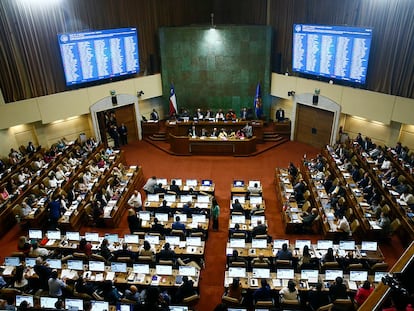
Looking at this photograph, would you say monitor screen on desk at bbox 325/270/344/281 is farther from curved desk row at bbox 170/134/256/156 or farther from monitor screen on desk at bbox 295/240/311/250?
curved desk row at bbox 170/134/256/156

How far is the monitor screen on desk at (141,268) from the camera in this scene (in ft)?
30.0

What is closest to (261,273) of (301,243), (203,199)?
(301,243)

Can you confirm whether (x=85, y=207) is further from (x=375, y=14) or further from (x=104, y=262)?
(x=375, y=14)

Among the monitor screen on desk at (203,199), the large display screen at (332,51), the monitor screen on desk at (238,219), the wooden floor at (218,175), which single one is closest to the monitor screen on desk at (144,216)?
the wooden floor at (218,175)

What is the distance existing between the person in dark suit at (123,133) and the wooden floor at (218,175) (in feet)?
1.37

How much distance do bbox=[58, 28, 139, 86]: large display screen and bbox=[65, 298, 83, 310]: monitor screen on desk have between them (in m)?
11.9

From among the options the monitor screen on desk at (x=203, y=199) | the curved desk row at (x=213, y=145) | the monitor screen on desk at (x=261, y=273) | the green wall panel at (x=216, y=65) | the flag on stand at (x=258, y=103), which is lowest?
the curved desk row at (x=213, y=145)

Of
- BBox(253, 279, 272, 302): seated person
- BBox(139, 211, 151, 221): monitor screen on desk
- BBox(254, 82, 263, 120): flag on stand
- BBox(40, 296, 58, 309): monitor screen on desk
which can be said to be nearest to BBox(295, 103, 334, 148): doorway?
BBox(254, 82, 263, 120): flag on stand

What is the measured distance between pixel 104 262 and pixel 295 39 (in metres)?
14.2

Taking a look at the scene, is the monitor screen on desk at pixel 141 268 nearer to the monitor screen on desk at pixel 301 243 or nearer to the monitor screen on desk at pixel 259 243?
the monitor screen on desk at pixel 259 243

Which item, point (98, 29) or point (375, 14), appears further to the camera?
point (98, 29)

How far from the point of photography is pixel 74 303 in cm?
790

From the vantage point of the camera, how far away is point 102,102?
18.7 meters

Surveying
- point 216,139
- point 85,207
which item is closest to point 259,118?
point 216,139
